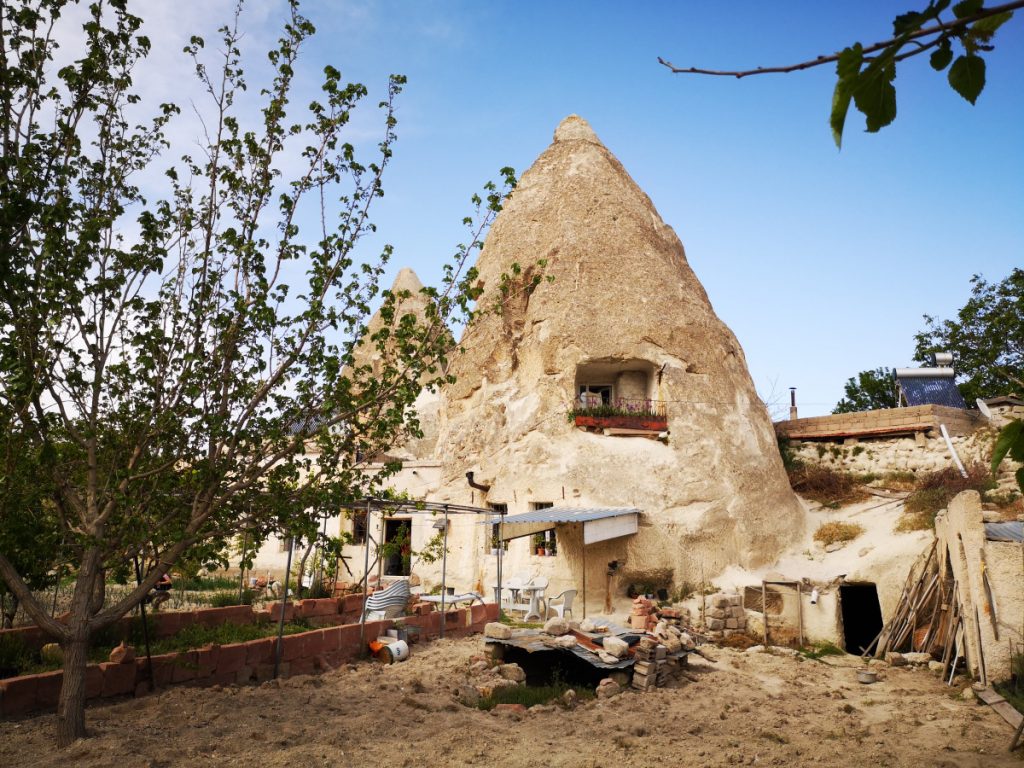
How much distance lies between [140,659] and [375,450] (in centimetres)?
352

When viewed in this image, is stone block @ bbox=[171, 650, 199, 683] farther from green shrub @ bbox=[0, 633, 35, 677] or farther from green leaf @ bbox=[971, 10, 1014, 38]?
green leaf @ bbox=[971, 10, 1014, 38]

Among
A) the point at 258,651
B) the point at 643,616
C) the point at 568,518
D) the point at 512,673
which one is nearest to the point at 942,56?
the point at 258,651

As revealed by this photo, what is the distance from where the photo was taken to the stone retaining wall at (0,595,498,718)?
6.78 m

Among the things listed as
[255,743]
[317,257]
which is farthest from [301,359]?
[255,743]

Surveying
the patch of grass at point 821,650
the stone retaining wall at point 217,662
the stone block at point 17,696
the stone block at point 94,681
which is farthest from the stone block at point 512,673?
the patch of grass at point 821,650

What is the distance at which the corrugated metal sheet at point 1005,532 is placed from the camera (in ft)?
32.0

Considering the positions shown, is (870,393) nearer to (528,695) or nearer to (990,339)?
(990,339)

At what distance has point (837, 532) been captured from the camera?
18672 mm

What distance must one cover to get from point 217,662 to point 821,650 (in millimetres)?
10723

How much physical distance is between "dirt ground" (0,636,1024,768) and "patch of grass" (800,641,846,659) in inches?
126

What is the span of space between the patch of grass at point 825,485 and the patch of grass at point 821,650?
725 cm

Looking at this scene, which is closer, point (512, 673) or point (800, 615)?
point (512, 673)

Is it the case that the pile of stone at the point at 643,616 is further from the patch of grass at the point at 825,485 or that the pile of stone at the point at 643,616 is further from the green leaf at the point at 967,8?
the green leaf at the point at 967,8

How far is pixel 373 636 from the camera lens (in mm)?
11062
